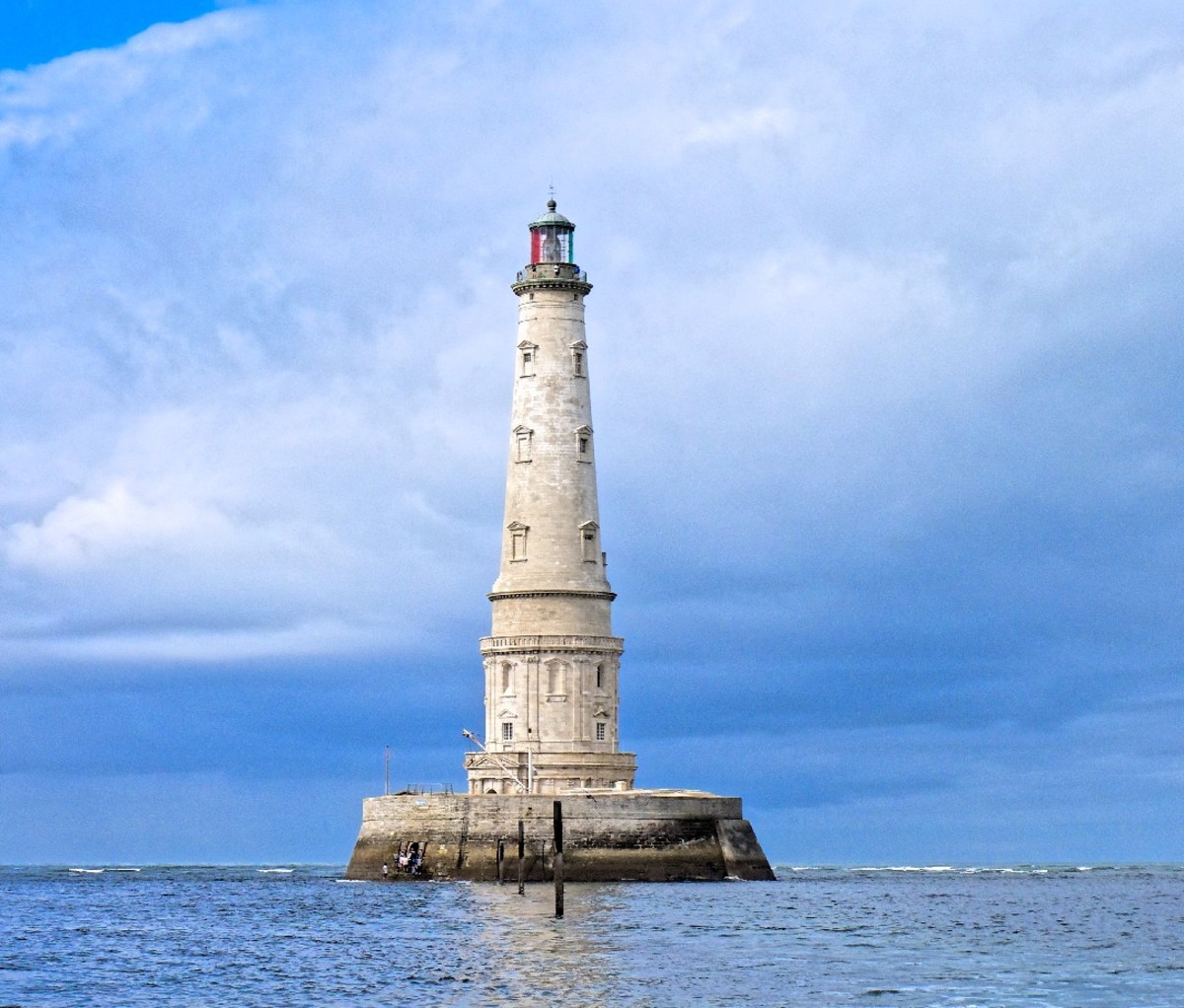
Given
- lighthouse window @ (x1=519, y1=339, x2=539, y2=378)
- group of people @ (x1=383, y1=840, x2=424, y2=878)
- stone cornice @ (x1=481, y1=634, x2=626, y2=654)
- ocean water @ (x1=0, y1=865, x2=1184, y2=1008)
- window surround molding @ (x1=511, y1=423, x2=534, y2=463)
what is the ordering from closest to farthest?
ocean water @ (x1=0, y1=865, x2=1184, y2=1008), group of people @ (x1=383, y1=840, x2=424, y2=878), stone cornice @ (x1=481, y1=634, x2=626, y2=654), window surround molding @ (x1=511, y1=423, x2=534, y2=463), lighthouse window @ (x1=519, y1=339, x2=539, y2=378)

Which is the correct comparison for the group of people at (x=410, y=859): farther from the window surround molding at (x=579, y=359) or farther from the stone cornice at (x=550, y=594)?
the window surround molding at (x=579, y=359)

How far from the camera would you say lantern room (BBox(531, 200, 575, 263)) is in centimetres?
7838

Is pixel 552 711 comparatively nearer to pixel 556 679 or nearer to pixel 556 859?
pixel 556 679

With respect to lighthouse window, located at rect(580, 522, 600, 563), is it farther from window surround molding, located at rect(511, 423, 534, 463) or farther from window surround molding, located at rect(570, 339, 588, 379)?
window surround molding, located at rect(570, 339, 588, 379)

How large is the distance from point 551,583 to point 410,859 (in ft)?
35.9

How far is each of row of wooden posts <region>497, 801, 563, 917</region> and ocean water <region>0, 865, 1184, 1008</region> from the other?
541 millimetres

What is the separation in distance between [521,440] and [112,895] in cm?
2653

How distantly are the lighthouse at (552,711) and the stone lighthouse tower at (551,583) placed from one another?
48 millimetres

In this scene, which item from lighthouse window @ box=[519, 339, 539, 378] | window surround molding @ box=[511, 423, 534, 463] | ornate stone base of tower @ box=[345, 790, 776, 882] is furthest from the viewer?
lighthouse window @ box=[519, 339, 539, 378]

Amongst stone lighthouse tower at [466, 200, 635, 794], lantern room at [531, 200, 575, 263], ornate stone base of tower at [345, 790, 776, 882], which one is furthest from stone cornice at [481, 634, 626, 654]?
lantern room at [531, 200, 575, 263]

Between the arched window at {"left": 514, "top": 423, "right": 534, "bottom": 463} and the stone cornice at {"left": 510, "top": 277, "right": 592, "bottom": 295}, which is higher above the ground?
the stone cornice at {"left": 510, "top": 277, "right": 592, "bottom": 295}

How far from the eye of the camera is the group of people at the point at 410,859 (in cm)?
7050

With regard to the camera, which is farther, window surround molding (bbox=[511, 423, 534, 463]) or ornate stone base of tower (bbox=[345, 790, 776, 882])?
window surround molding (bbox=[511, 423, 534, 463])

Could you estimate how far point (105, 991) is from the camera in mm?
42969
